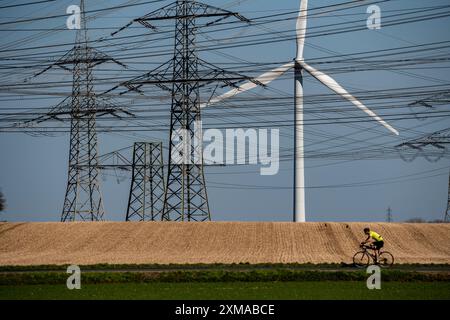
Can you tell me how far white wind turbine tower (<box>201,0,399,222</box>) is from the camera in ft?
215

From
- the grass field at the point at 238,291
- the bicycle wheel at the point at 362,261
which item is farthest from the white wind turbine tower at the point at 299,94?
the grass field at the point at 238,291

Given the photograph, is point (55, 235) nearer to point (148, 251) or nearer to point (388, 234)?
point (148, 251)

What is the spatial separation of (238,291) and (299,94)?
36.0 m

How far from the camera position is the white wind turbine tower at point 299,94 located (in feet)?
215

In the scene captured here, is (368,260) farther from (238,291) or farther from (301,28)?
(301,28)

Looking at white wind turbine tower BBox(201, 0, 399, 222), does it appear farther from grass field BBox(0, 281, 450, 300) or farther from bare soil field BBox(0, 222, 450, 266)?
grass field BBox(0, 281, 450, 300)

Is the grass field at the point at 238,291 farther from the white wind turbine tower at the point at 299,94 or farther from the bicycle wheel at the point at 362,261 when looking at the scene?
the white wind turbine tower at the point at 299,94

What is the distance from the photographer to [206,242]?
62312 millimetres

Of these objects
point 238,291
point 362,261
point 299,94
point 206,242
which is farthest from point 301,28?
point 238,291

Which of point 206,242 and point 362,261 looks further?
point 206,242

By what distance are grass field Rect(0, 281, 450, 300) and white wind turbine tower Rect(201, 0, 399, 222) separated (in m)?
28.9

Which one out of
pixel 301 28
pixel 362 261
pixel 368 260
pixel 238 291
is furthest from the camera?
pixel 301 28

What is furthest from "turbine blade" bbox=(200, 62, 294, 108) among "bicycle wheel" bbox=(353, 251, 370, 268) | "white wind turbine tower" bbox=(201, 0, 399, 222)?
"bicycle wheel" bbox=(353, 251, 370, 268)

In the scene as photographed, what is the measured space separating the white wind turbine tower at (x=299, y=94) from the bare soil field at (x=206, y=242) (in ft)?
9.66
